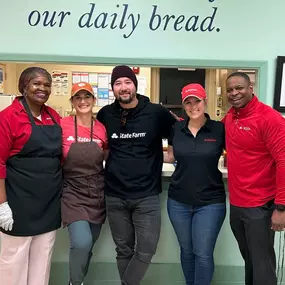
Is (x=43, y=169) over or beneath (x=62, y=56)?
beneath

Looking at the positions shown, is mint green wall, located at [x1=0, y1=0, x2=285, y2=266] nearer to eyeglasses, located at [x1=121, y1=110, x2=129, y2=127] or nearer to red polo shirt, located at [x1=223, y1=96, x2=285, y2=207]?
eyeglasses, located at [x1=121, y1=110, x2=129, y2=127]

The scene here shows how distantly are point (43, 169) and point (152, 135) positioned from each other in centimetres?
64

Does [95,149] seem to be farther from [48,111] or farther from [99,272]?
[99,272]

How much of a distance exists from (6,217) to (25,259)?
278 millimetres

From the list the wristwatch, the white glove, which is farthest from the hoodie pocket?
the wristwatch

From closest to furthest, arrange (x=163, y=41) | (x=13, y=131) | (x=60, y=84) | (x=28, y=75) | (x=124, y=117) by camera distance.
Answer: (x=13, y=131), (x=28, y=75), (x=124, y=117), (x=163, y=41), (x=60, y=84)

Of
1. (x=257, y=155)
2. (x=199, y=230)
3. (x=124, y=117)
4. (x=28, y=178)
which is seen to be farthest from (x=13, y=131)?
(x=257, y=155)

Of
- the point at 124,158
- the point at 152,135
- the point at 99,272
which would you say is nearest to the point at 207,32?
the point at 152,135

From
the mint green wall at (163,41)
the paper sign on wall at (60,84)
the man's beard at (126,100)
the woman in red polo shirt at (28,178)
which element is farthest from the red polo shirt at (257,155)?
the paper sign on wall at (60,84)

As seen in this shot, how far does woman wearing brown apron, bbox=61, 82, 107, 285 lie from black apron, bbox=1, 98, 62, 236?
106 millimetres

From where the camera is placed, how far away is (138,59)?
2521 mm

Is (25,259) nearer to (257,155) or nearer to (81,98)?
(81,98)

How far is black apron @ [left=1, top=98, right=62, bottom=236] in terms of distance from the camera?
183cm

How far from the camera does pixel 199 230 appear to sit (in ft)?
6.70
